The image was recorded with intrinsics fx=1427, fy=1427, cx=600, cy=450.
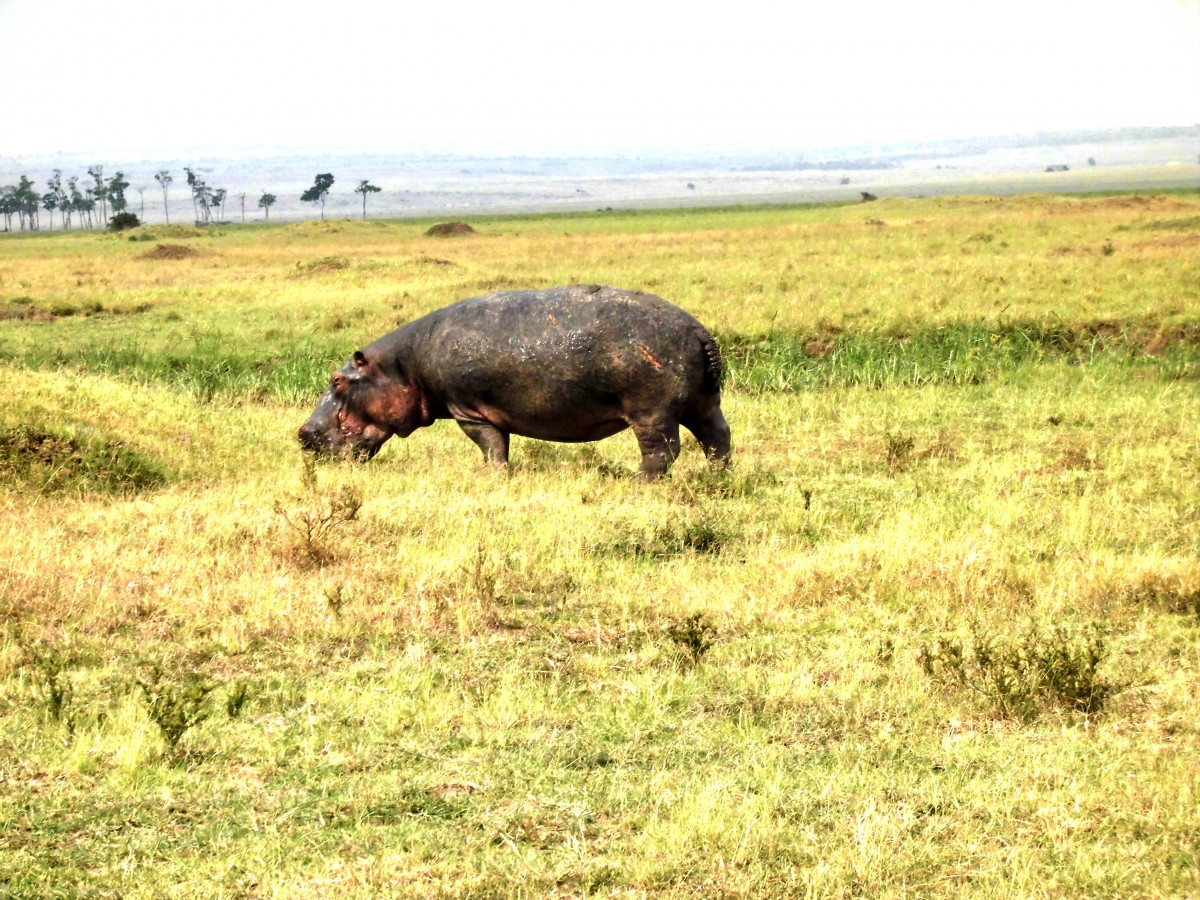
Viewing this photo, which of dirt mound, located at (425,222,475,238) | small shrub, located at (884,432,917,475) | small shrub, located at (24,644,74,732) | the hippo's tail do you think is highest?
the hippo's tail

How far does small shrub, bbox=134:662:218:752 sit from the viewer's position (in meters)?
5.80

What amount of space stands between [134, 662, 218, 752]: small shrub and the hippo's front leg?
579cm

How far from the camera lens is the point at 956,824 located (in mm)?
5070

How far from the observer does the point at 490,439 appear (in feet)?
41.0

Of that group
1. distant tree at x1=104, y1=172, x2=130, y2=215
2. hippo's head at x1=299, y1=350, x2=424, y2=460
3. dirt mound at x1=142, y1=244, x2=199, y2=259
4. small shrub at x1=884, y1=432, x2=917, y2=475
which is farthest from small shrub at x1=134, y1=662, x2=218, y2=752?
distant tree at x1=104, y1=172, x2=130, y2=215

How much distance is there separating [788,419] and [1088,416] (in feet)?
10.2

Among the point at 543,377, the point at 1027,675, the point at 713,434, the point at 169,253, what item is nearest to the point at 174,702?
the point at 1027,675

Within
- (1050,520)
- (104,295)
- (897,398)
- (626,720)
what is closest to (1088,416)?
(897,398)

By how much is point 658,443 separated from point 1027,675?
557cm

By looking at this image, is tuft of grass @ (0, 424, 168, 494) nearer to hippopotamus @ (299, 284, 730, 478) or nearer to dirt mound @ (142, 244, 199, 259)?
hippopotamus @ (299, 284, 730, 478)

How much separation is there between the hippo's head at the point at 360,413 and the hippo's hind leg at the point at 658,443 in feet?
7.69

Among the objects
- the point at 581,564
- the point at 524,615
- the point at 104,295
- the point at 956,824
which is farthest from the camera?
the point at 104,295

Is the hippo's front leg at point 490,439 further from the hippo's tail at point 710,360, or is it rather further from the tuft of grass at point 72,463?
the tuft of grass at point 72,463

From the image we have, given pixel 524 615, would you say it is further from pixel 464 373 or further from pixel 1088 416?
pixel 1088 416
